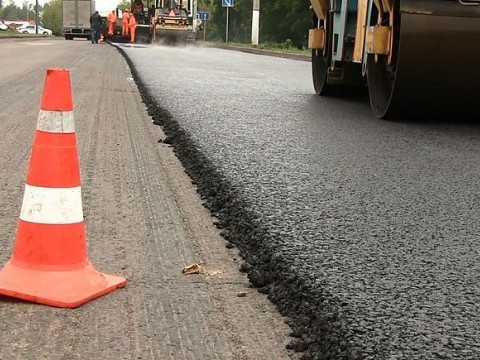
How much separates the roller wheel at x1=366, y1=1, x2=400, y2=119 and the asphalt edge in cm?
253

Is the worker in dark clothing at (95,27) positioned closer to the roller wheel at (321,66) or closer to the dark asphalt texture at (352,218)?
the roller wheel at (321,66)

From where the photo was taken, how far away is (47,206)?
8.57ft

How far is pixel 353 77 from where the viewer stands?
889 cm

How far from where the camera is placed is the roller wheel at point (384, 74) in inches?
248

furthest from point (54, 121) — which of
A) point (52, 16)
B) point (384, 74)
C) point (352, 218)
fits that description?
point (52, 16)

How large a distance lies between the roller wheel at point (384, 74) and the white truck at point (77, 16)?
42.3m

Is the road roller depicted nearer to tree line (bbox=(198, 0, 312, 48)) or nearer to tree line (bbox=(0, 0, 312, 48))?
tree line (bbox=(0, 0, 312, 48))

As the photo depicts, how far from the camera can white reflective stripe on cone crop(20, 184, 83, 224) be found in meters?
2.61

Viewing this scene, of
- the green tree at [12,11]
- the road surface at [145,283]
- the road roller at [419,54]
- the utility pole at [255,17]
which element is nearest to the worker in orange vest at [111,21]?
the utility pole at [255,17]

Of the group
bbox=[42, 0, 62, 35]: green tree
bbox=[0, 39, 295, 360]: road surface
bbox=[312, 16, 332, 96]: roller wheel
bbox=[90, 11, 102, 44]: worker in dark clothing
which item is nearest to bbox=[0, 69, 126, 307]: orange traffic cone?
bbox=[0, 39, 295, 360]: road surface

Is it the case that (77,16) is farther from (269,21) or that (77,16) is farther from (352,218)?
(352,218)

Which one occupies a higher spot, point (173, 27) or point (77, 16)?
point (77, 16)

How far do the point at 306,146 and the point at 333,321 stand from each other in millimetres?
3139

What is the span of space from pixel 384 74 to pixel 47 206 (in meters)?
4.83
